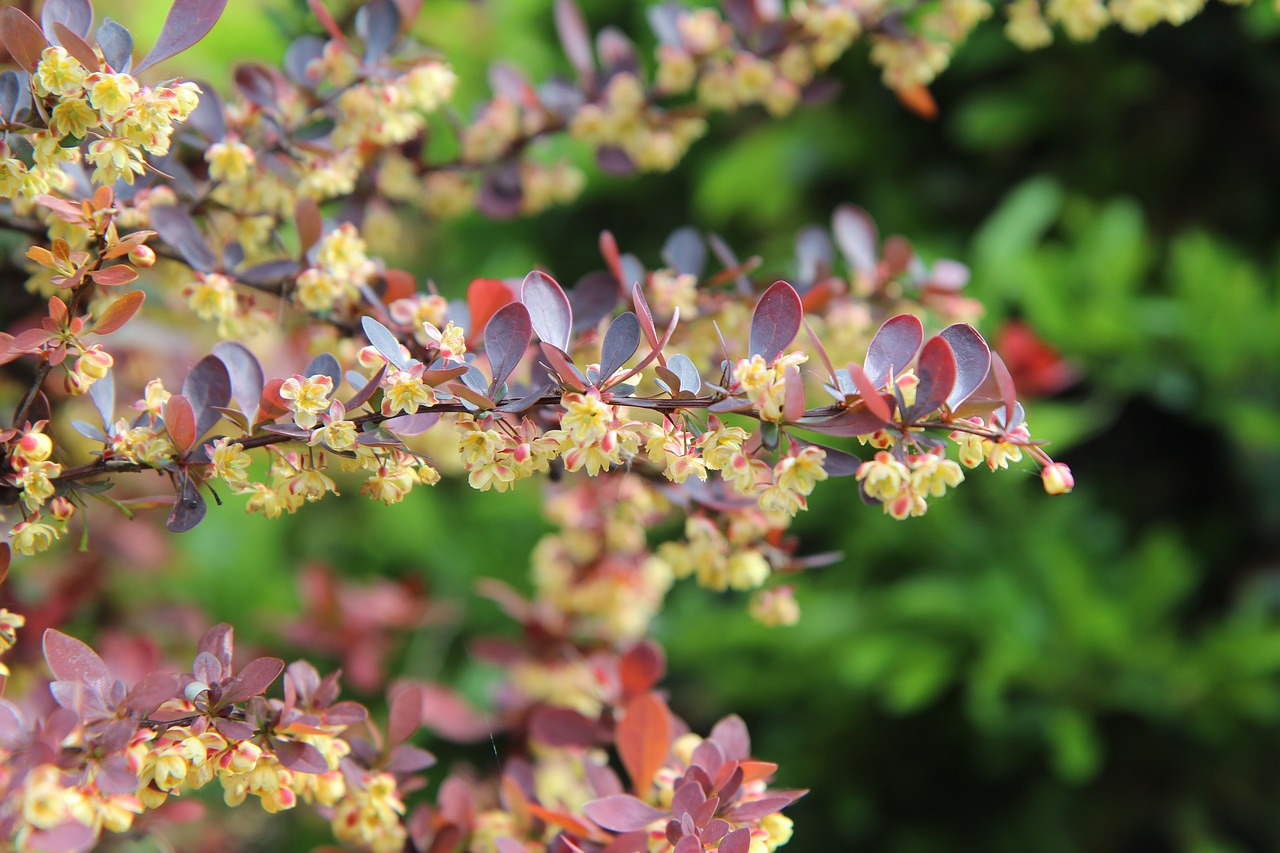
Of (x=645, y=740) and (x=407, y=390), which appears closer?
(x=407, y=390)

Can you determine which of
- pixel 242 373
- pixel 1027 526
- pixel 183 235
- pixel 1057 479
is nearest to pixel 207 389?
pixel 242 373

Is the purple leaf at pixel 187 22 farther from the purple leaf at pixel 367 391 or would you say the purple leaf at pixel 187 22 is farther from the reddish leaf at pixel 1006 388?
the reddish leaf at pixel 1006 388

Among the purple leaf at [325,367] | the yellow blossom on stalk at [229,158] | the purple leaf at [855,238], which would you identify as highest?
the yellow blossom on stalk at [229,158]

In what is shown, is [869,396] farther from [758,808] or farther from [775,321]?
[758,808]

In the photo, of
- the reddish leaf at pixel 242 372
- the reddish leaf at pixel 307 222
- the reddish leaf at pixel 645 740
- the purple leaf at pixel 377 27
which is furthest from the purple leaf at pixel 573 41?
the reddish leaf at pixel 645 740

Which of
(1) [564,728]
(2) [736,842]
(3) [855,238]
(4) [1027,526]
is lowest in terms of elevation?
(4) [1027,526]

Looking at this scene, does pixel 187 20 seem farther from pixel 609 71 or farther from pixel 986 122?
pixel 986 122

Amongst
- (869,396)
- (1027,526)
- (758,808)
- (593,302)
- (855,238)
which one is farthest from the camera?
(1027,526)

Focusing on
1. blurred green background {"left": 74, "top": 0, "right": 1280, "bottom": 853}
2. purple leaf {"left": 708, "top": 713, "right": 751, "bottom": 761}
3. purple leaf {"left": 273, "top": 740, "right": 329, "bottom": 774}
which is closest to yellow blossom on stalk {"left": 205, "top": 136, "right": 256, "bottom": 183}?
purple leaf {"left": 273, "top": 740, "right": 329, "bottom": 774}
